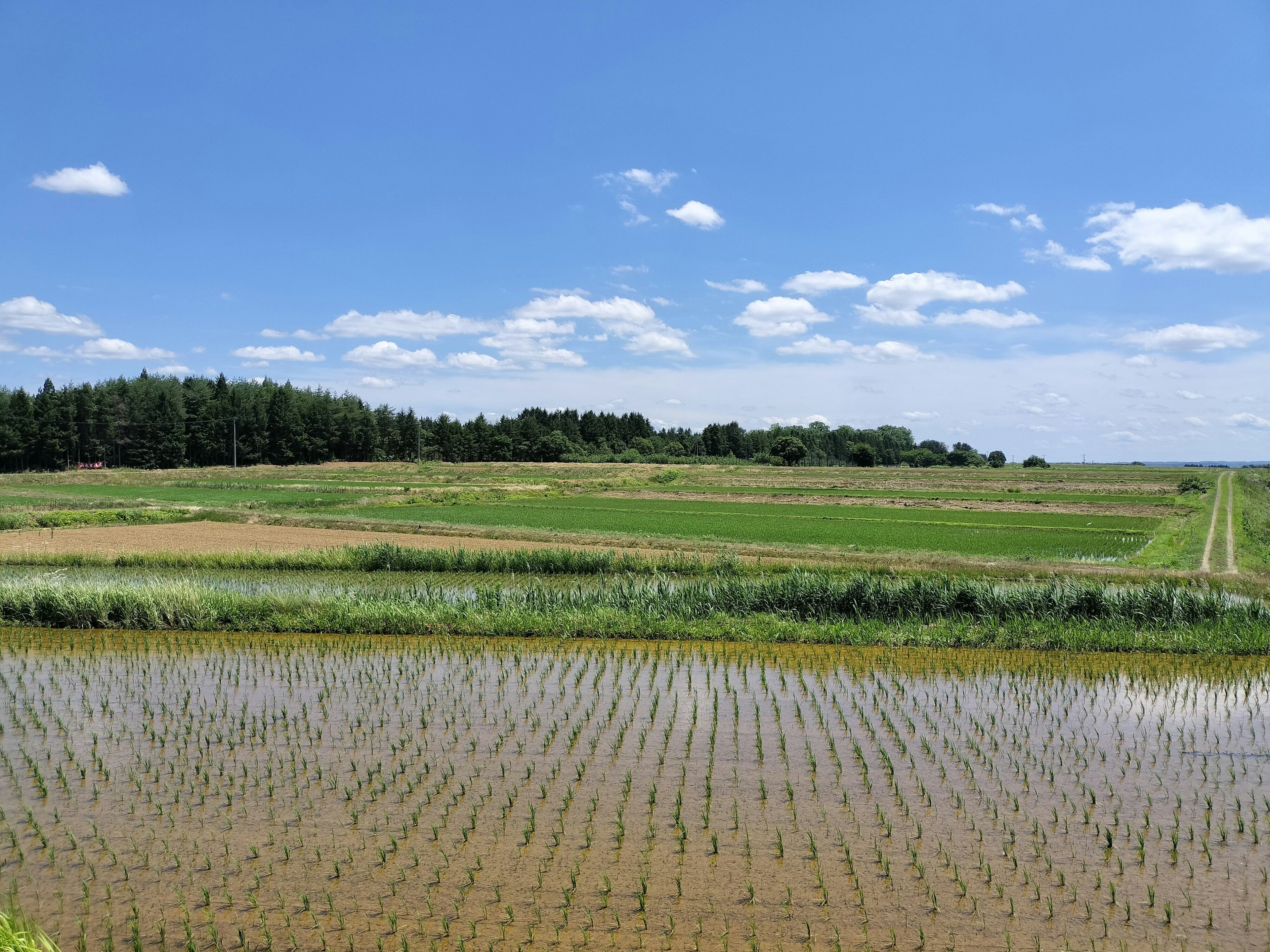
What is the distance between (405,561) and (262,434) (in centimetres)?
8768

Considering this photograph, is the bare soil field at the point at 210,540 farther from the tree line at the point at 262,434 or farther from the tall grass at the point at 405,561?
the tree line at the point at 262,434

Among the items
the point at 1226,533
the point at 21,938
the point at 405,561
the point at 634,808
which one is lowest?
the point at 634,808

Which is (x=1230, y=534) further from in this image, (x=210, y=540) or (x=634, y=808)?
(x=210, y=540)

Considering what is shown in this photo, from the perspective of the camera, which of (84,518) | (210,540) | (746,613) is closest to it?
(746,613)

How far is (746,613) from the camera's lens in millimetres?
16609

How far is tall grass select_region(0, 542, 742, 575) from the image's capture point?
23344mm

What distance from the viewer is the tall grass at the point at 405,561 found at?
76.6ft

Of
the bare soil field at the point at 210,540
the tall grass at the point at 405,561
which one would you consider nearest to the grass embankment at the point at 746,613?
the tall grass at the point at 405,561

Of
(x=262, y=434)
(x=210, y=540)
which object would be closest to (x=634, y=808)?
(x=210, y=540)

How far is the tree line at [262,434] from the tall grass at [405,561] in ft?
250

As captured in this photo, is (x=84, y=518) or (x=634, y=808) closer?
(x=634, y=808)

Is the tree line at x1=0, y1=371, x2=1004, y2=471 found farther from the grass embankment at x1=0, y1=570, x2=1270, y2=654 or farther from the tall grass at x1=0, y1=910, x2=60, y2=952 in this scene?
the tall grass at x1=0, y1=910, x2=60, y2=952

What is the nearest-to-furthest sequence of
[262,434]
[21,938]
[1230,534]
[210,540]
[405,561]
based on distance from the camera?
[21,938] → [405,561] → [210,540] → [1230,534] → [262,434]

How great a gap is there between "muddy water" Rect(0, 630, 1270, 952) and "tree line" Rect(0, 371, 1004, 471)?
9486cm
